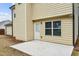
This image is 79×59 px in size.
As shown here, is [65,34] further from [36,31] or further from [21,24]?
[21,24]

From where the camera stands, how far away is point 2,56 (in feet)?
15.5

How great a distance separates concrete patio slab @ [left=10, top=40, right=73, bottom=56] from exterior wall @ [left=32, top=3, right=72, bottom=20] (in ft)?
4.93

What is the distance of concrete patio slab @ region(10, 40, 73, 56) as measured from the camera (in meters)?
4.83

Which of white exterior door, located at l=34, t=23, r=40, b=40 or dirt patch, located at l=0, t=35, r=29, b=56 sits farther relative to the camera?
white exterior door, located at l=34, t=23, r=40, b=40

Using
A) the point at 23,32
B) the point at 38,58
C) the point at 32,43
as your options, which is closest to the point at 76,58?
the point at 38,58

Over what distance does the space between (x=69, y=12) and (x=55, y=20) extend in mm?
998

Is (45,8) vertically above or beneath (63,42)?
above

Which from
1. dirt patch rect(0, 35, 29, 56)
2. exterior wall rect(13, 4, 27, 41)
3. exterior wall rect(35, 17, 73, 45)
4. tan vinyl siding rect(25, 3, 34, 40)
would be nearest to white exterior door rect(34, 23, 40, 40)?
tan vinyl siding rect(25, 3, 34, 40)

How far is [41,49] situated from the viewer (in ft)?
17.4

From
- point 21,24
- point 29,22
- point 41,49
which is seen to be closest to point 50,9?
point 29,22

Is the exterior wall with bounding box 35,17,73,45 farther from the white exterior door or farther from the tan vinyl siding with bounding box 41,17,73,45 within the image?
the white exterior door

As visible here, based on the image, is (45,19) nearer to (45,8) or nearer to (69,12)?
(45,8)

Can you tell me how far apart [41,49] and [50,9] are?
6.92ft

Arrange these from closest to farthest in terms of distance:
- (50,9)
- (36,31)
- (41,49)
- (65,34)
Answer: (41,49) < (65,34) < (50,9) < (36,31)
